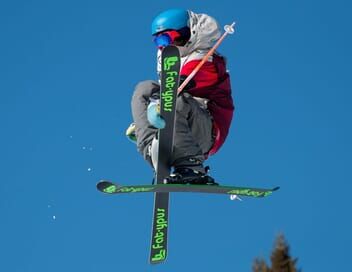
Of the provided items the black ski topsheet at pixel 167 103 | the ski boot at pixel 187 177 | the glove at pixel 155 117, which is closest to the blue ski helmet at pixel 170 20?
the black ski topsheet at pixel 167 103

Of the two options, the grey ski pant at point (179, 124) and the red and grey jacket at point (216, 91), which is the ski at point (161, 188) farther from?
the red and grey jacket at point (216, 91)

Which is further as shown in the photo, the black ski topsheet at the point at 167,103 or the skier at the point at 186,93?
the skier at the point at 186,93

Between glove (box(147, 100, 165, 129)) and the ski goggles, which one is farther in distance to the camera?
the ski goggles

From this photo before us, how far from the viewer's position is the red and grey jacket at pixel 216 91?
11.7 meters

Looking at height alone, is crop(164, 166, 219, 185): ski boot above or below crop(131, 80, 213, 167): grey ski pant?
below

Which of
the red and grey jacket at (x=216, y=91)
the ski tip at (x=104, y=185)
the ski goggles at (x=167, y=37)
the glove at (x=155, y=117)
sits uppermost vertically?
the ski goggles at (x=167, y=37)

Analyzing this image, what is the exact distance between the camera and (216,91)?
1191 cm

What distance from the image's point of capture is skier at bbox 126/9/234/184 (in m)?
11.6

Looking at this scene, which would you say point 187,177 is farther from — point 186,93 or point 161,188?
point 186,93

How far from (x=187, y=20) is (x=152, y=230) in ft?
8.02

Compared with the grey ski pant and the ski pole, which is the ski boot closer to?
the grey ski pant

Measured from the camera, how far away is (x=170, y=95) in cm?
1145

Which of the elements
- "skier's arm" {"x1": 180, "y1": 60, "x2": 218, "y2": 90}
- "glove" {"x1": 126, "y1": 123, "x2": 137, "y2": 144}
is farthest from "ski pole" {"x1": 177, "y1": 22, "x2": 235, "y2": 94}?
"glove" {"x1": 126, "y1": 123, "x2": 137, "y2": 144}

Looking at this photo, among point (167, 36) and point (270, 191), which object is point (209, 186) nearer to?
point (270, 191)
